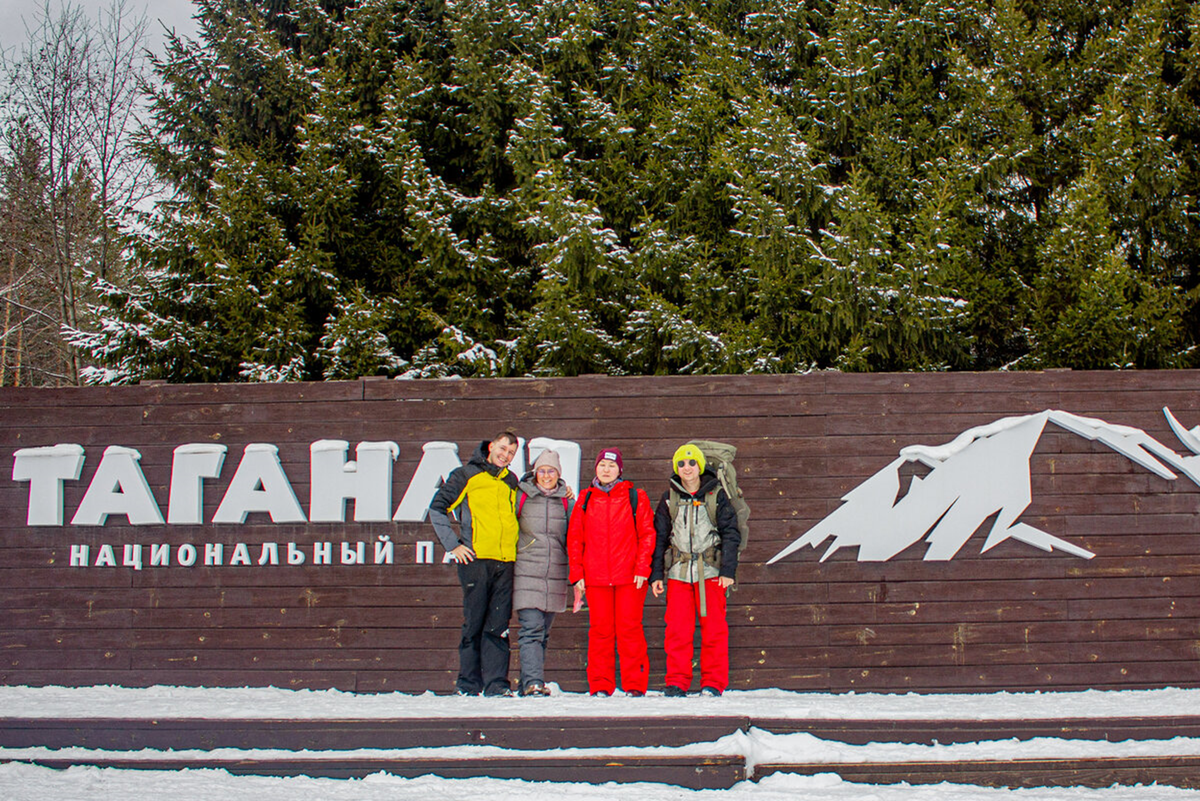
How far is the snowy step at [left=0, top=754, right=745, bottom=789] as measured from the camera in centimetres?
363

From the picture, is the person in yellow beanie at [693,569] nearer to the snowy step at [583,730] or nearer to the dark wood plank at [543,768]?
the snowy step at [583,730]

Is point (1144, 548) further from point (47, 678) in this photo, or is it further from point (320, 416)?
point (47, 678)

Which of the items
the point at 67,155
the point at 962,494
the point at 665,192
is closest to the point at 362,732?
the point at 962,494

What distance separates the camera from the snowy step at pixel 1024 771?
3633mm

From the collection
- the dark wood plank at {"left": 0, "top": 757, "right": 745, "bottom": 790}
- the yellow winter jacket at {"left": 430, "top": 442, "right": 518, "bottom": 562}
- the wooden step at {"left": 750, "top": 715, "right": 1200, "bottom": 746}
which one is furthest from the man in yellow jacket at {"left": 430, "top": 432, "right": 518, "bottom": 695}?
the wooden step at {"left": 750, "top": 715, "right": 1200, "bottom": 746}

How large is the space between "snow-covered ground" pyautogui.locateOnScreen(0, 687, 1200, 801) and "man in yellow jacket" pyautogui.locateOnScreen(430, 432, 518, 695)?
1.26 feet

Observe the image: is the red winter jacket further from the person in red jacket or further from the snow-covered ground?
the snow-covered ground

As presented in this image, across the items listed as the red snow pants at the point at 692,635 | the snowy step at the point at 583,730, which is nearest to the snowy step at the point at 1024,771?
the snowy step at the point at 583,730

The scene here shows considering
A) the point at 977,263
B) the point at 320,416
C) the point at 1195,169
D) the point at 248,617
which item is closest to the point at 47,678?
the point at 248,617

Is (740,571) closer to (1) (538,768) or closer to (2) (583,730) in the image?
(2) (583,730)

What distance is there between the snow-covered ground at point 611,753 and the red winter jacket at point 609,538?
0.74 m

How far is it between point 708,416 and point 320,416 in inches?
102

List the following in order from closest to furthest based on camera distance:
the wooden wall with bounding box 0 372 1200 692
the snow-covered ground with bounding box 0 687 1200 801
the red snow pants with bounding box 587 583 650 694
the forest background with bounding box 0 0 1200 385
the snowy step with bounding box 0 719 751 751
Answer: the snow-covered ground with bounding box 0 687 1200 801
the snowy step with bounding box 0 719 751 751
the red snow pants with bounding box 587 583 650 694
the wooden wall with bounding box 0 372 1200 692
the forest background with bounding box 0 0 1200 385

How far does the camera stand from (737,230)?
782 centimetres
